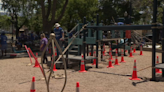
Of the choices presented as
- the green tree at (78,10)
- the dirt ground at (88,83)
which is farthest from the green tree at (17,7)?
the dirt ground at (88,83)

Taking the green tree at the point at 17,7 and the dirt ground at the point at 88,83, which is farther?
the green tree at the point at 17,7

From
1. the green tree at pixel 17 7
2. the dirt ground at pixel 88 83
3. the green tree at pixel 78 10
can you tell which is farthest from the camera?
the green tree at pixel 78 10

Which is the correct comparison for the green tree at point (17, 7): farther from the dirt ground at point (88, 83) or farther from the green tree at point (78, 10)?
the dirt ground at point (88, 83)

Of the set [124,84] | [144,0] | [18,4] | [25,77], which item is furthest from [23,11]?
[124,84]

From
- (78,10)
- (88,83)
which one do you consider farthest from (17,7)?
(88,83)

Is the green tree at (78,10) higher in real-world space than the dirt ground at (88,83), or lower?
higher

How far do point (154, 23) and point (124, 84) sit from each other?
235 cm

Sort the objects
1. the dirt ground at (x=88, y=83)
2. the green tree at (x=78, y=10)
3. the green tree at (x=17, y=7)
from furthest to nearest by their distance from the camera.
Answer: the green tree at (x=78, y=10) → the green tree at (x=17, y=7) → the dirt ground at (x=88, y=83)

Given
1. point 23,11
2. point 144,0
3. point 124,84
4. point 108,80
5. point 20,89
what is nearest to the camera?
point 20,89

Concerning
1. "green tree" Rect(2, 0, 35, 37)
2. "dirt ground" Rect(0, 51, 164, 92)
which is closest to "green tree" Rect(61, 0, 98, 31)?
"green tree" Rect(2, 0, 35, 37)

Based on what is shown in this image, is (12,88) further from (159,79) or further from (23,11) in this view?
(23,11)

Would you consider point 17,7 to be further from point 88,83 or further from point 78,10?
point 88,83

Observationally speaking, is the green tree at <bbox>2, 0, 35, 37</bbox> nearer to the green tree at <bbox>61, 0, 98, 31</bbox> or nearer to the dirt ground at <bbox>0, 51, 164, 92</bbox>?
the green tree at <bbox>61, 0, 98, 31</bbox>

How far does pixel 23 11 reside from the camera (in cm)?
3512
